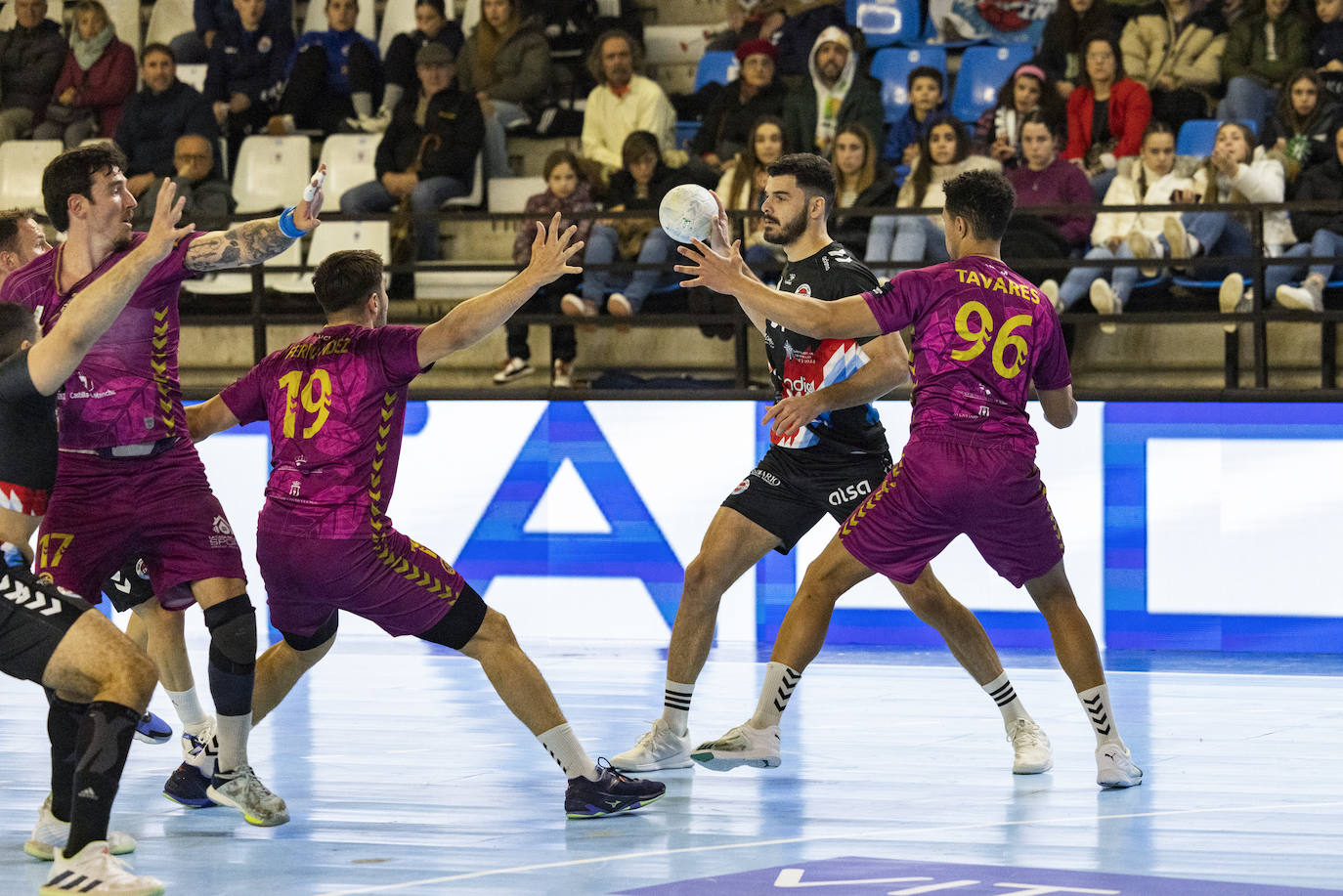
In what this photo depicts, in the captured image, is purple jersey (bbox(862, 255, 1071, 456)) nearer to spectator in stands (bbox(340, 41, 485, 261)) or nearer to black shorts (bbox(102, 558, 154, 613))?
black shorts (bbox(102, 558, 154, 613))

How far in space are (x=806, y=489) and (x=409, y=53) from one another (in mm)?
8081

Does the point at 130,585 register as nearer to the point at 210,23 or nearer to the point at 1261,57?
the point at 1261,57

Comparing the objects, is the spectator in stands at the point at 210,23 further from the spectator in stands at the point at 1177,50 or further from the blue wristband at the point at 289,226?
the blue wristband at the point at 289,226

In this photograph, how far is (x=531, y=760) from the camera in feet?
23.0

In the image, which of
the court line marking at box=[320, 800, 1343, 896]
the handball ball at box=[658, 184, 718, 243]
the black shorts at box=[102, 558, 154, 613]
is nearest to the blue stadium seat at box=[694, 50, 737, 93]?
the handball ball at box=[658, 184, 718, 243]

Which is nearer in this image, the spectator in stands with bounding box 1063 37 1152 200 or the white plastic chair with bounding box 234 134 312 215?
the spectator in stands with bounding box 1063 37 1152 200

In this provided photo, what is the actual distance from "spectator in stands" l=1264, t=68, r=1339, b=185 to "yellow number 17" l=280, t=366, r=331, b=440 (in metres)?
7.11

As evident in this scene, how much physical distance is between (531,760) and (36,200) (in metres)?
8.79

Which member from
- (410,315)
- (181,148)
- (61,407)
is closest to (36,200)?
(181,148)

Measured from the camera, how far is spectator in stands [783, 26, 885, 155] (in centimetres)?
1214

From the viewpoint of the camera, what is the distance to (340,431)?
5785 millimetres

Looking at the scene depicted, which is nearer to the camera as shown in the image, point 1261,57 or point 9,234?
point 9,234

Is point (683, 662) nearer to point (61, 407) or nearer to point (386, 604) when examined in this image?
point (386, 604)

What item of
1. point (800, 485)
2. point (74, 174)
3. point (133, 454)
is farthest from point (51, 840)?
point (800, 485)
